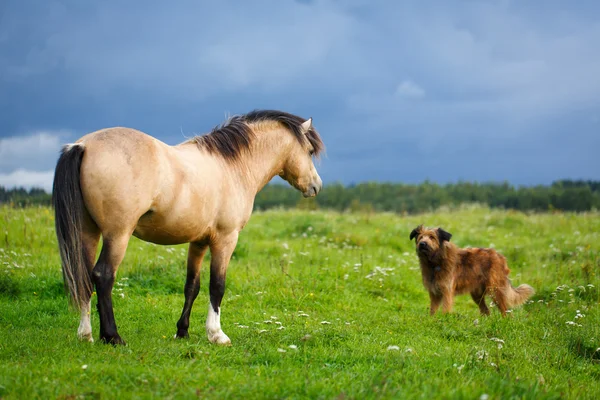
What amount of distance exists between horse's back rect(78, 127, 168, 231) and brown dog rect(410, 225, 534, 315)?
17.8 feet

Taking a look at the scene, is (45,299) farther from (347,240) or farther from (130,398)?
(347,240)

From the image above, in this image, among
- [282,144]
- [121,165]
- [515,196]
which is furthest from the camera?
[515,196]

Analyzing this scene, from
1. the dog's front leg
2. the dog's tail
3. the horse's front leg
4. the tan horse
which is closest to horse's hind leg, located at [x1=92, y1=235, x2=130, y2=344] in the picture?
the tan horse

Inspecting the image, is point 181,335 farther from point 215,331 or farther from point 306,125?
point 306,125

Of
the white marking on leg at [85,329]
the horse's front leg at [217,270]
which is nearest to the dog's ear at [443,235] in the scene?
the horse's front leg at [217,270]

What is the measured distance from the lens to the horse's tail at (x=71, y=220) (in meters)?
5.54

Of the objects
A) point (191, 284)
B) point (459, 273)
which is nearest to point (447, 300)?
point (459, 273)

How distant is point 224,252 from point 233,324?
4.94 ft

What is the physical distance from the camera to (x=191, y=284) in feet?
23.2

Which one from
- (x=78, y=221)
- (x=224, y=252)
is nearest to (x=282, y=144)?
(x=224, y=252)

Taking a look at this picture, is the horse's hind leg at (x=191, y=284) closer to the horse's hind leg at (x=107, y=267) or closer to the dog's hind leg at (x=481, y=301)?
the horse's hind leg at (x=107, y=267)

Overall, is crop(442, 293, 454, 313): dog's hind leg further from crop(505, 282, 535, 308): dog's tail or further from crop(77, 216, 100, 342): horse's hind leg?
crop(77, 216, 100, 342): horse's hind leg

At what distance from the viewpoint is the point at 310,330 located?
280 inches

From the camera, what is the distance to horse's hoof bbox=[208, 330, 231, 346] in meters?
6.52
